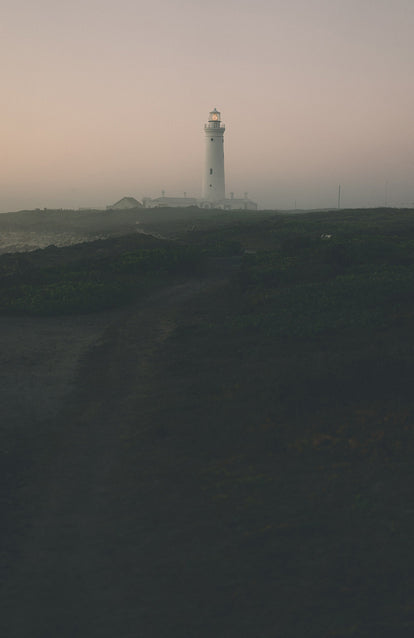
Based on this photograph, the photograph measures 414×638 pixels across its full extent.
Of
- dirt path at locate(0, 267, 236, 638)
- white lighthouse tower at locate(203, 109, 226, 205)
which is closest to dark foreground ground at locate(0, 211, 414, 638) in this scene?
dirt path at locate(0, 267, 236, 638)

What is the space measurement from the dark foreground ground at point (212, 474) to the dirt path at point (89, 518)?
0.02 metres

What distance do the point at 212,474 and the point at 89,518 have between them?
1802 millimetres

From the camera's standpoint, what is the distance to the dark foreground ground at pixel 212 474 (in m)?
5.13

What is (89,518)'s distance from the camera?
6527 millimetres

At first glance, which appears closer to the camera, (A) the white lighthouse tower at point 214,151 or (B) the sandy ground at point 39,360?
(B) the sandy ground at point 39,360

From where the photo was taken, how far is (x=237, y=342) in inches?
563

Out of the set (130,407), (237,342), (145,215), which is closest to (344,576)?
(130,407)

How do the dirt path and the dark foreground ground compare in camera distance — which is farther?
the dark foreground ground

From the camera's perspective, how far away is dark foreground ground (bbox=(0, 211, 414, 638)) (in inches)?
202

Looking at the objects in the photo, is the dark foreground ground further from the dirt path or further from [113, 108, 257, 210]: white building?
[113, 108, 257, 210]: white building

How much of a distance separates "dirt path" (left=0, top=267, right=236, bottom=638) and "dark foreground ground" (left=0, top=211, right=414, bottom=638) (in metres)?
0.02

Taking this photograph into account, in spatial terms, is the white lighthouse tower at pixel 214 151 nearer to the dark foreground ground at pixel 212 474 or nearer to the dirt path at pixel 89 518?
the dark foreground ground at pixel 212 474

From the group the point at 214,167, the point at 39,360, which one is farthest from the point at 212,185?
the point at 39,360

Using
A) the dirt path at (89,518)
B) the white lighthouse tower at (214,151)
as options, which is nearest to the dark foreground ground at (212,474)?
the dirt path at (89,518)
